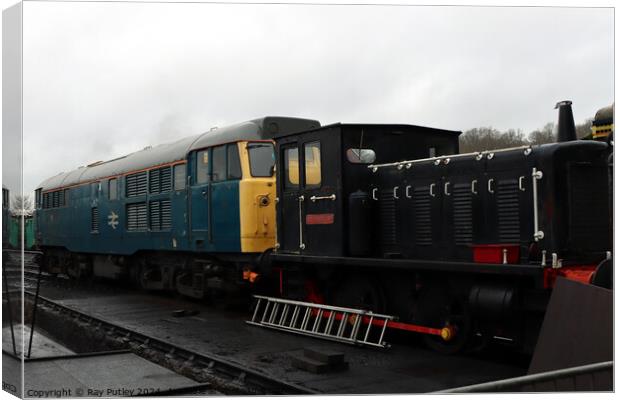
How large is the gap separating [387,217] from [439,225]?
860 mm

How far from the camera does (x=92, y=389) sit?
575 centimetres

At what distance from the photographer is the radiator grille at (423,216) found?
7.65 m

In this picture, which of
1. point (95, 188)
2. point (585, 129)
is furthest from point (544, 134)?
point (95, 188)

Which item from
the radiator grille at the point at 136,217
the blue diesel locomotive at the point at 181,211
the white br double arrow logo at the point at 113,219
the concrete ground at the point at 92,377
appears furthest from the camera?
the white br double arrow logo at the point at 113,219

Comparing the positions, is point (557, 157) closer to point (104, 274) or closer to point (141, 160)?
point (141, 160)

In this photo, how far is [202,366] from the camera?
7367mm

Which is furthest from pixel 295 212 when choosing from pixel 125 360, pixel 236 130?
pixel 125 360

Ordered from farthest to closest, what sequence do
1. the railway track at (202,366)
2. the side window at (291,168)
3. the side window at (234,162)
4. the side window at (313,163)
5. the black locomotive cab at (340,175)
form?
the side window at (234,162)
the side window at (291,168)
the side window at (313,163)
the black locomotive cab at (340,175)
the railway track at (202,366)

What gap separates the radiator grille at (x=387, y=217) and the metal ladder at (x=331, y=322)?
36.9 inches

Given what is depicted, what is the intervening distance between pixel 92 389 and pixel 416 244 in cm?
394

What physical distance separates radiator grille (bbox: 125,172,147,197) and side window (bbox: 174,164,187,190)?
1.39 metres

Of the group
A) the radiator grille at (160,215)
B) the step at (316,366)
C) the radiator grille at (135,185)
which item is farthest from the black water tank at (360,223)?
the radiator grille at (135,185)

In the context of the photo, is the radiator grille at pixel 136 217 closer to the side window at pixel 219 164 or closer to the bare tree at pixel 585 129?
the side window at pixel 219 164

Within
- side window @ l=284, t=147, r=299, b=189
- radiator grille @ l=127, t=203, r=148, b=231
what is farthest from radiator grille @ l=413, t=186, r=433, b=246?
radiator grille @ l=127, t=203, r=148, b=231
